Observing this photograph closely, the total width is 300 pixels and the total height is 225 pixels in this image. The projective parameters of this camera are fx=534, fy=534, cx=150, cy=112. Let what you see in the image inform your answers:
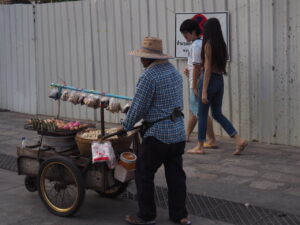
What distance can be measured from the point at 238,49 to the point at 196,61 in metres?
1.00

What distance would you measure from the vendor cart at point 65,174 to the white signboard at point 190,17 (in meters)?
3.18

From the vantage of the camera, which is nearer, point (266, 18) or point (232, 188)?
point (232, 188)

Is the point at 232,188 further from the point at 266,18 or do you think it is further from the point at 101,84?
the point at 101,84

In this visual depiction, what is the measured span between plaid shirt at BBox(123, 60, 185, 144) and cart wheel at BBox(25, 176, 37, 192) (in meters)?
1.65

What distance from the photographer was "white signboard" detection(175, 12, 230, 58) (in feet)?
26.2

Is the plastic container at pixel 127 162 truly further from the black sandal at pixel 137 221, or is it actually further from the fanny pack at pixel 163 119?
the black sandal at pixel 137 221

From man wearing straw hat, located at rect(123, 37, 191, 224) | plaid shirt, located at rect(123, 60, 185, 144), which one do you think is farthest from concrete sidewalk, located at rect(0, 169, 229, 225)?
plaid shirt, located at rect(123, 60, 185, 144)

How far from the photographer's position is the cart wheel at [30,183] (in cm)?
600

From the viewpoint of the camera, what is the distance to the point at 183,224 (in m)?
5.07

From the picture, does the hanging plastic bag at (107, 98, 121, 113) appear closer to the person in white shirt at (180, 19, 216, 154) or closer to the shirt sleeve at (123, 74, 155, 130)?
the shirt sleeve at (123, 74, 155, 130)

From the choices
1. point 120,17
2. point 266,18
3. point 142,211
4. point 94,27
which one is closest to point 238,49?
point 266,18

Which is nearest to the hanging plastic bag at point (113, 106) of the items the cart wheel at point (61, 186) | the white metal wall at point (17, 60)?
the cart wheel at point (61, 186)

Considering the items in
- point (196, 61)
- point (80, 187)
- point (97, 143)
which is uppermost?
point (196, 61)

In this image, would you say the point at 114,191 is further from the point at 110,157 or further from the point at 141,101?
the point at 141,101
